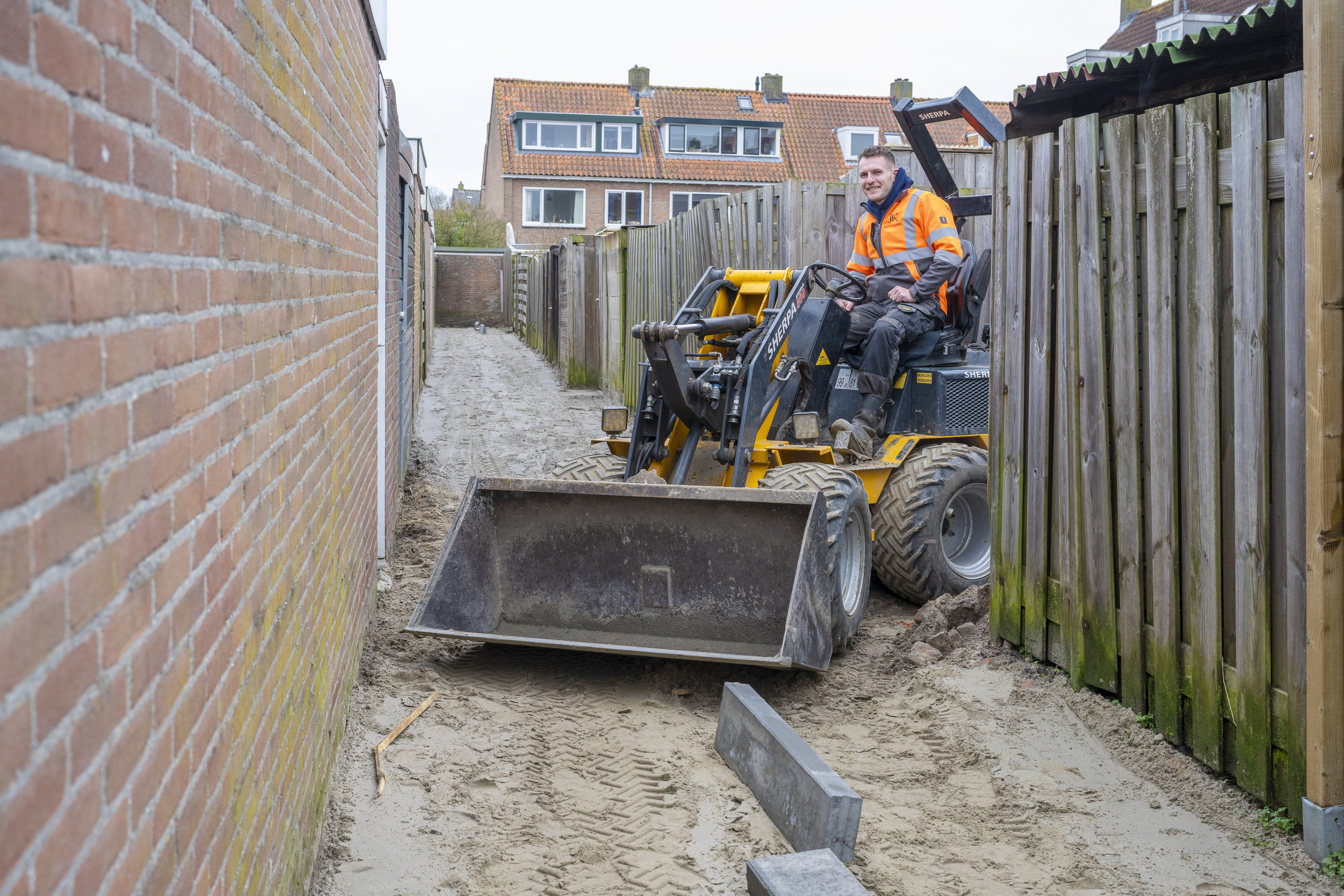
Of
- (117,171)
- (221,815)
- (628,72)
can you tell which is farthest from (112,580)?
(628,72)

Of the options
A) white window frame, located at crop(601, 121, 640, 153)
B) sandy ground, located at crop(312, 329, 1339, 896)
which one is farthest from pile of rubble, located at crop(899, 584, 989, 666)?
white window frame, located at crop(601, 121, 640, 153)

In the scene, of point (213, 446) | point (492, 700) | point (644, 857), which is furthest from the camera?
point (492, 700)

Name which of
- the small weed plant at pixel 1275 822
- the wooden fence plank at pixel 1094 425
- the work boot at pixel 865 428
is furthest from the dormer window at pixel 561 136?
the small weed plant at pixel 1275 822

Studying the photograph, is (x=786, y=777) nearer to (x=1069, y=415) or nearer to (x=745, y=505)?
(x=745, y=505)

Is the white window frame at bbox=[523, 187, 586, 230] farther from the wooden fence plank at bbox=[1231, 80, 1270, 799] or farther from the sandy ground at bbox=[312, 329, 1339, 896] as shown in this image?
the wooden fence plank at bbox=[1231, 80, 1270, 799]

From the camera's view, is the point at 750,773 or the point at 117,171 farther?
the point at 750,773

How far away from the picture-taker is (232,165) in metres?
2.12

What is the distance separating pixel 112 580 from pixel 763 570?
13.9ft

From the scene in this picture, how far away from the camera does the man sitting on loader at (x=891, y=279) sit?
267 inches

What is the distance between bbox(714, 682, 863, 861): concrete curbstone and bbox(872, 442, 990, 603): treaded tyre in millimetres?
2204

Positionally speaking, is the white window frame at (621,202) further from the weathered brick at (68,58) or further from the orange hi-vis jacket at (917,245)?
the weathered brick at (68,58)

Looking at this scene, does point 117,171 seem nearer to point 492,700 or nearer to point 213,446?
point 213,446

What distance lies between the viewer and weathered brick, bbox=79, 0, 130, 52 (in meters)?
1.27

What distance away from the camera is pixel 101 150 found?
133 cm
